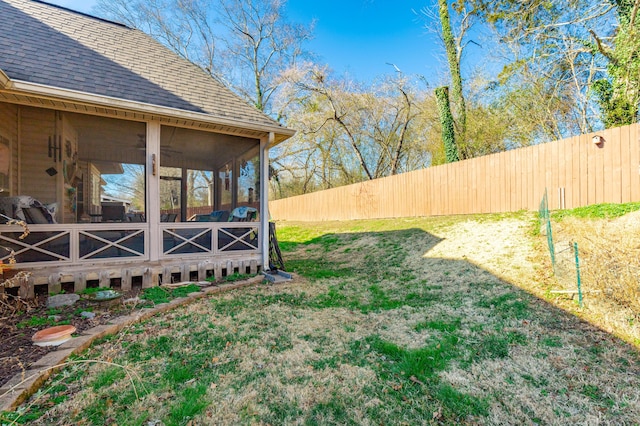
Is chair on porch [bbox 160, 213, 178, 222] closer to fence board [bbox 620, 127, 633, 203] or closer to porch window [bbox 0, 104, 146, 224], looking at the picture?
porch window [bbox 0, 104, 146, 224]

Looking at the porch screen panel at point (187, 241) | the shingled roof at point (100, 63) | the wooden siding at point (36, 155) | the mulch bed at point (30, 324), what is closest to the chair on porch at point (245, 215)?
the porch screen panel at point (187, 241)

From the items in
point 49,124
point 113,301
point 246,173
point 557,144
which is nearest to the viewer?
point 113,301

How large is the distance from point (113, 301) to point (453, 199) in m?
9.22

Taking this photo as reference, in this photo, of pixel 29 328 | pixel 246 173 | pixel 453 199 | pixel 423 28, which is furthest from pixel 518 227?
pixel 423 28

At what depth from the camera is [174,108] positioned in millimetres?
4426

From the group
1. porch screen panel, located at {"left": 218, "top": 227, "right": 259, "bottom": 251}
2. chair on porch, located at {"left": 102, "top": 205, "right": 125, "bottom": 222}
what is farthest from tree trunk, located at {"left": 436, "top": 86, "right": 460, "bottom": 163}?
chair on porch, located at {"left": 102, "top": 205, "right": 125, "bottom": 222}

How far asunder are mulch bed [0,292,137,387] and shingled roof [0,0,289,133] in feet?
8.88

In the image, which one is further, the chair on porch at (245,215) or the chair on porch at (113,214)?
the chair on porch at (245,215)

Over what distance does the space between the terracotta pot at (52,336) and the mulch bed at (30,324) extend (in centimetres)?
4

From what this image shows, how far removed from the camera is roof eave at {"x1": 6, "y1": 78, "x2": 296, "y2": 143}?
3.50 metres

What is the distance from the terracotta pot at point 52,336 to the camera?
2.52 metres

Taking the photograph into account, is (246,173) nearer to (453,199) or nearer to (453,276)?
(453,276)

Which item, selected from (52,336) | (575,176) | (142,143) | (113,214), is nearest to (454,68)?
(575,176)

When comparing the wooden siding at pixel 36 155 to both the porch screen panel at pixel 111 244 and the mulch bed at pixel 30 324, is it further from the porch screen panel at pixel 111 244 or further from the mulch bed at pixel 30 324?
the mulch bed at pixel 30 324
